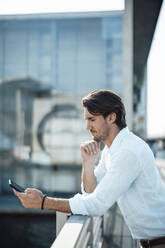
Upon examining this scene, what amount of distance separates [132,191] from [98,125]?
1.29 ft

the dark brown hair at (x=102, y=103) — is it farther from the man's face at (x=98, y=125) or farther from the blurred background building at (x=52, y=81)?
the blurred background building at (x=52, y=81)

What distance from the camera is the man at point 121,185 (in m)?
1.41

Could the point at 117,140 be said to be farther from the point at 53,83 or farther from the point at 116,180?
the point at 53,83

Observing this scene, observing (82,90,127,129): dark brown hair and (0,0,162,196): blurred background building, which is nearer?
(82,90,127,129): dark brown hair

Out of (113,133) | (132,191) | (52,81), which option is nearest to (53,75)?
(52,81)

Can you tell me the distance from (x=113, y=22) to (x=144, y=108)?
33.4 ft

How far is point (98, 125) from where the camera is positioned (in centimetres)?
161

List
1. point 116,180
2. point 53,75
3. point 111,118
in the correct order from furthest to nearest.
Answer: point 53,75 < point 111,118 < point 116,180

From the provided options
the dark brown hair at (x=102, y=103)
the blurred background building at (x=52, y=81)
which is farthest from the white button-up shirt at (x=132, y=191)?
the blurred background building at (x=52, y=81)

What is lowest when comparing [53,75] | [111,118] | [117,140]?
[117,140]

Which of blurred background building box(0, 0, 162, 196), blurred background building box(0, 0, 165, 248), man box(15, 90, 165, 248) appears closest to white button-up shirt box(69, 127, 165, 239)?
man box(15, 90, 165, 248)

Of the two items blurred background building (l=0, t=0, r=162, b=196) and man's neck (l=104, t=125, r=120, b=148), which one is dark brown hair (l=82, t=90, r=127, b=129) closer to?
man's neck (l=104, t=125, r=120, b=148)

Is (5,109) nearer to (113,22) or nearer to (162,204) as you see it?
(113,22)

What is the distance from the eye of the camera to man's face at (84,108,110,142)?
1.60m
